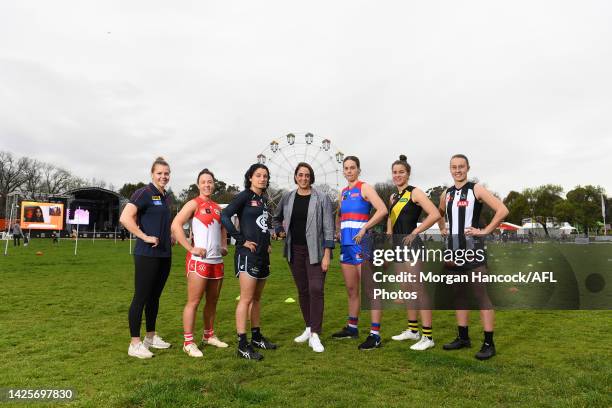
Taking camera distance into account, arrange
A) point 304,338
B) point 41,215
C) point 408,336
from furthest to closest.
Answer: point 41,215 < point 408,336 < point 304,338

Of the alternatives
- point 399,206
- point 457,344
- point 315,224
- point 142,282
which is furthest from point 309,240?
point 457,344

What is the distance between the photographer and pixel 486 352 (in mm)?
4352

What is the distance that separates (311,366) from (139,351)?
184cm

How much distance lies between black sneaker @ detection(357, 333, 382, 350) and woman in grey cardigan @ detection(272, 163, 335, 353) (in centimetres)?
51

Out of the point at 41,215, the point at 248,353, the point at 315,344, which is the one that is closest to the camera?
the point at 248,353

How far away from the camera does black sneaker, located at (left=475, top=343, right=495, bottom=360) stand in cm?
430

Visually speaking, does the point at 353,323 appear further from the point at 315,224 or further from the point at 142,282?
the point at 142,282

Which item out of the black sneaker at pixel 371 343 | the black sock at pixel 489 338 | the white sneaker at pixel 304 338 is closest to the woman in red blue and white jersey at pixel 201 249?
the white sneaker at pixel 304 338

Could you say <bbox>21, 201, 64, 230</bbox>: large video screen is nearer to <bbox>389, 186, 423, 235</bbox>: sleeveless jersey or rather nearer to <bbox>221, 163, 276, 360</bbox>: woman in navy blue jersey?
<bbox>221, 163, 276, 360</bbox>: woman in navy blue jersey

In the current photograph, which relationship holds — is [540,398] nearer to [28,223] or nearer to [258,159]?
[258,159]

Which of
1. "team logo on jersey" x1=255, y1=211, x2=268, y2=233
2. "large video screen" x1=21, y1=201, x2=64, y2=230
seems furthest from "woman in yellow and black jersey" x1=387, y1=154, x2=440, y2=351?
"large video screen" x1=21, y1=201, x2=64, y2=230

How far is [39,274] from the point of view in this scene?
1233cm

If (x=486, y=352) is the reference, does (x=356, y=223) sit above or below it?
above

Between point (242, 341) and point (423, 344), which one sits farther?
point (423, 344)
